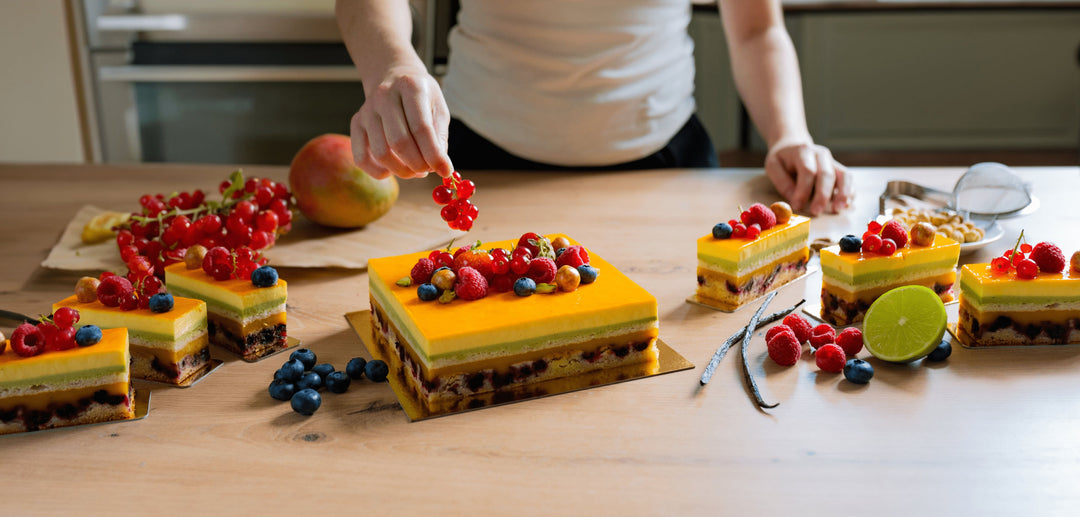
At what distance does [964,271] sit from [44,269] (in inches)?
55.1

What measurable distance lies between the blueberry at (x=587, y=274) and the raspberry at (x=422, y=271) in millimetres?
191

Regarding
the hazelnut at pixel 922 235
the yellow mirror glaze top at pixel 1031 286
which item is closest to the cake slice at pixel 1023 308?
the yellow mirror glaze top at pixel 1031 286

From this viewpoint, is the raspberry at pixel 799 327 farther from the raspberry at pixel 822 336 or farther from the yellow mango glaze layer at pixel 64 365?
the yellow mango glaze layer at pixel 64 365

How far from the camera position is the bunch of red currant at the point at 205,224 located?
1.39m

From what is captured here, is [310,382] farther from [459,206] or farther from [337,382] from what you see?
[459,206]

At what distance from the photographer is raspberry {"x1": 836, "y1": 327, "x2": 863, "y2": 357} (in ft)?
3.56

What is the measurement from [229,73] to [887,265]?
2642 millimetres

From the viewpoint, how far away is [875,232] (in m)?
1.23

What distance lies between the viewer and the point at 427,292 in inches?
41.9

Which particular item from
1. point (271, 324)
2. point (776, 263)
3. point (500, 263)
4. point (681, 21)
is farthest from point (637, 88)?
point (271, 324)

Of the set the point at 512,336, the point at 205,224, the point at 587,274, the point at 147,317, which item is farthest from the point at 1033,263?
the point at 205,224

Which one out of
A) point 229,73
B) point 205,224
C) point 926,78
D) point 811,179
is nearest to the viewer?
point 205,224

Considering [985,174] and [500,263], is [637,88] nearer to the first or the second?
[985,174]

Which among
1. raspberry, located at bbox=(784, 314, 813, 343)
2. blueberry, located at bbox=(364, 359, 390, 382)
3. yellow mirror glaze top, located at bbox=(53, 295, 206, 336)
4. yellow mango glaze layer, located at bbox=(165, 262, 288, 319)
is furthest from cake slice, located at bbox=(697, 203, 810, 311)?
yellow mirror glaze top, located at bbox=(53, 295, 206, 336)
